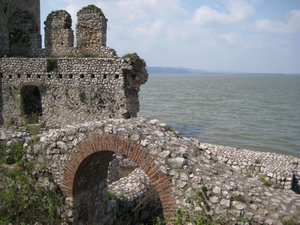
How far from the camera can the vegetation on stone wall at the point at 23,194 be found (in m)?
7.38

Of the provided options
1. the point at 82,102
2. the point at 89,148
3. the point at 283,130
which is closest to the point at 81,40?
the point at 82,102

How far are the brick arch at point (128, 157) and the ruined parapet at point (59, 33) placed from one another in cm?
1206

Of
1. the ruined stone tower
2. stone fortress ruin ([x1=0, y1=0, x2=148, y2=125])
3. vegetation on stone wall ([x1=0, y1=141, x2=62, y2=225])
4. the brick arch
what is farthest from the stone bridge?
the ruined stone tower

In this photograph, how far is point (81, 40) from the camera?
59.4ft

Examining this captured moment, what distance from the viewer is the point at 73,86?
1670 cm

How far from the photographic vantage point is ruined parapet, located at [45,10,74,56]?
18.4m

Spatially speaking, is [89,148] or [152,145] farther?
[89,148]

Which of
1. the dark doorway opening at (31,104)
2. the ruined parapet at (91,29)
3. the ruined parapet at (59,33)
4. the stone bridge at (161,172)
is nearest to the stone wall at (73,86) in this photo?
the dark doorway opening at (31,104)

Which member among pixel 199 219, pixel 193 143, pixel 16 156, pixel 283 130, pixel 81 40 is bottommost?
pixel 283 130

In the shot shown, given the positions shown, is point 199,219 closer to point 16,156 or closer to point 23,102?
point 16,156

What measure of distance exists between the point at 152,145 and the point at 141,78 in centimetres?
947

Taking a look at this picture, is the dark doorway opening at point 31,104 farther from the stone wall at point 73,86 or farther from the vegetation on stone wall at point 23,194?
the vegetation on stone wall at point 23,194

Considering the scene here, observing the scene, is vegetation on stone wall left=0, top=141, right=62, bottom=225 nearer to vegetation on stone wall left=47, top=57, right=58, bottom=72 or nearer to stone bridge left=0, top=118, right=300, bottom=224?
stone bridge left=0, top=118, right=300, bottom=224

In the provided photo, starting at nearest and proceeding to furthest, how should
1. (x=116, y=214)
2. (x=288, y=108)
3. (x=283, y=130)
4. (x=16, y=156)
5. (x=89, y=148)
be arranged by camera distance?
(x=89, y=148)
(x=16, y=156)
(x=116, y=214)
(x=283, y=130)
(x=288, y=108)
